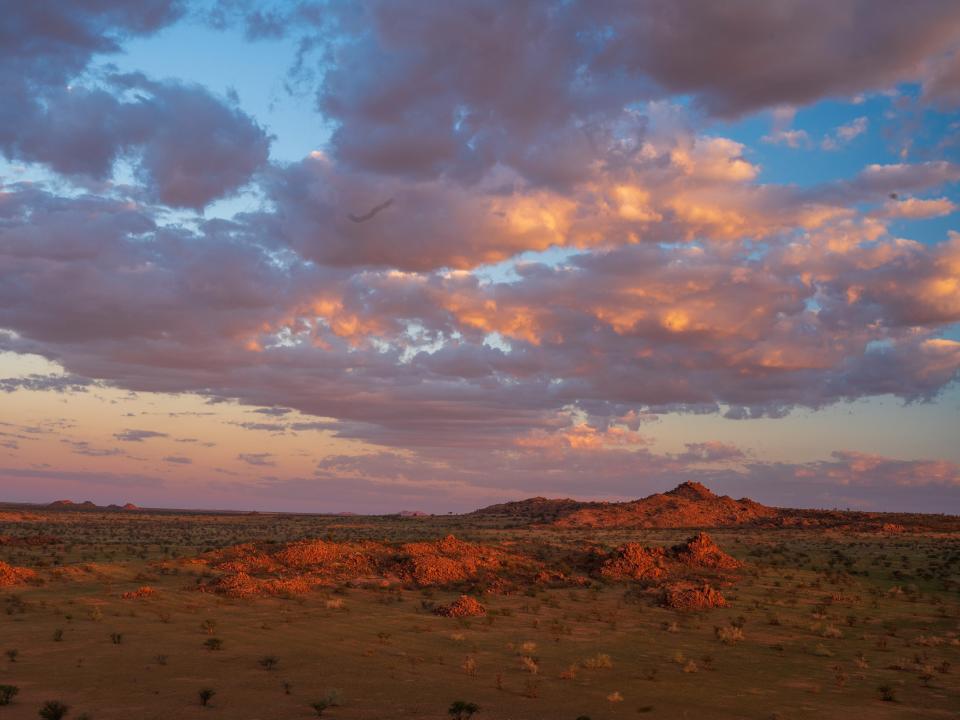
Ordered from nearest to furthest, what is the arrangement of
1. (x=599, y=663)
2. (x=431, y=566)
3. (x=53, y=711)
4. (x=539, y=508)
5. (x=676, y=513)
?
(x=53, y=711) → (x=599, y=663) → (x=431, y=566) → (x=676, y=513) → (x=539, y=508)

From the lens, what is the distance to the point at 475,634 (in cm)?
2734

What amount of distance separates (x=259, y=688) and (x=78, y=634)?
9.81 meters

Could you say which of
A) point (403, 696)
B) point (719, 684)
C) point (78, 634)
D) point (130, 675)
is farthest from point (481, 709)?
point (78, 634)

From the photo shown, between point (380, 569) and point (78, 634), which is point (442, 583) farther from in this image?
point (78, 634)

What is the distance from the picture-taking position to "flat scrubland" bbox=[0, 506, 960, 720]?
61.7 feet

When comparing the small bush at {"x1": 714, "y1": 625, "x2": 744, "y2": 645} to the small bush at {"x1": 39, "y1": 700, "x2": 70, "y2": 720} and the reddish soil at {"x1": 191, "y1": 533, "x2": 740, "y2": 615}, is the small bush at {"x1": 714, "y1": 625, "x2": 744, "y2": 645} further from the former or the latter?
the small bush at {"x1": 39, "y1": 700, "x2": 70, "y2": 720}

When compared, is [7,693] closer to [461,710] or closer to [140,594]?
[461,710]

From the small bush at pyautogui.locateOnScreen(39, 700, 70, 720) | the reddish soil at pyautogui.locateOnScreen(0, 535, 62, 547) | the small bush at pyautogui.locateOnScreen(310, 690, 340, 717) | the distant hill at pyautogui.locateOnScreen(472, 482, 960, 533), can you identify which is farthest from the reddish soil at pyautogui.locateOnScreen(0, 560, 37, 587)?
the distant hill at pyautogui.locateOnScreen(472, 482, 960, 533)

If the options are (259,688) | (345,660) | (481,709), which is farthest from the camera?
(345,660)

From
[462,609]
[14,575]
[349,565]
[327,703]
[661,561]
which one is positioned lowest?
[462,609]

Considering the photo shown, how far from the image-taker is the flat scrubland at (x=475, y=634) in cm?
1880

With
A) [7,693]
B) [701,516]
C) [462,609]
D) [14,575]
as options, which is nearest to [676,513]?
[701,516]

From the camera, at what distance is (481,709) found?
1775cm

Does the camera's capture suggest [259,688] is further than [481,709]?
Yes
